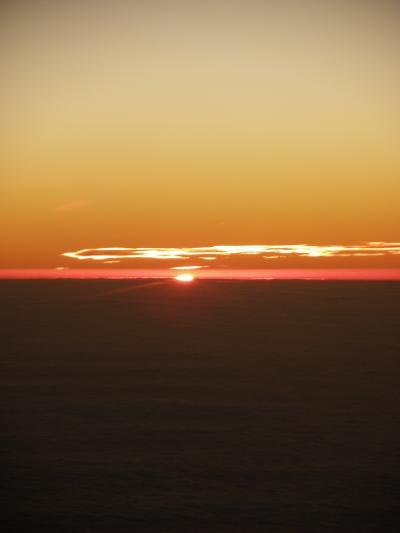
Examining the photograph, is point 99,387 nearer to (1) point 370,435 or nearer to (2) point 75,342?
(1) point 370,435

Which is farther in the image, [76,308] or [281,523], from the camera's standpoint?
[76,308]

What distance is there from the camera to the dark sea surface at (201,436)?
31.3ft

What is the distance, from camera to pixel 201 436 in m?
13.3

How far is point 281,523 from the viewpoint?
30.2 feet

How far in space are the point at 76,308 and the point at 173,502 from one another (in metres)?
43.3

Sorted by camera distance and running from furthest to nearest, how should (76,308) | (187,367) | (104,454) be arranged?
(76,308) < (187,367) < (104,454)

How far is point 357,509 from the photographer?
9.67m

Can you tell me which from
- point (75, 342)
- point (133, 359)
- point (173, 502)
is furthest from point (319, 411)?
point (75, 342)

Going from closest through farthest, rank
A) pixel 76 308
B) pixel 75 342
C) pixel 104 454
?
pixel 104 454
pixel 75 342
pixel 76 308

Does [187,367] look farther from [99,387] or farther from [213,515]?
[213,515]

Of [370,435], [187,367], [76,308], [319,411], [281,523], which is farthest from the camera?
[76,308]

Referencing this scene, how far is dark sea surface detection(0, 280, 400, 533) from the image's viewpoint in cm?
954

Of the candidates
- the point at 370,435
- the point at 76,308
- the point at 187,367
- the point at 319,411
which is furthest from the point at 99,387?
the point at 76,308

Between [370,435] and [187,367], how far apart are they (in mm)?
10017
